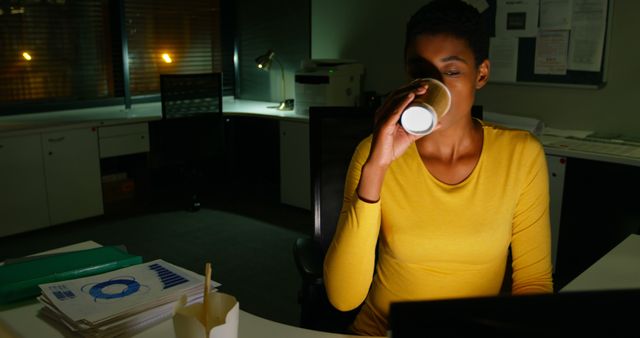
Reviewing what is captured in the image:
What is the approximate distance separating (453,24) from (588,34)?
2.46 m

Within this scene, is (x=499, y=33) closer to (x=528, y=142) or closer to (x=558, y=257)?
(x=558, y=257)

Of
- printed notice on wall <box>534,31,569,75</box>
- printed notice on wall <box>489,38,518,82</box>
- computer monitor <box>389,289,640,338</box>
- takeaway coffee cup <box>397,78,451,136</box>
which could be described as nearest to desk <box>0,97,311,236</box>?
printed notice on wall <box>489,38,518,82</box>

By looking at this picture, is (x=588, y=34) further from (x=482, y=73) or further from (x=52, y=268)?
(x=52, y=268)

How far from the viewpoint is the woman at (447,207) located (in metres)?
1.24

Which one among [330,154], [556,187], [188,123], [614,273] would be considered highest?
[330,154]

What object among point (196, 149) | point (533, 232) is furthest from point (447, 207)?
point (196, 149)

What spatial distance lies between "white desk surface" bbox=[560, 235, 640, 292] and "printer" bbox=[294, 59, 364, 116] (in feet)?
8.99

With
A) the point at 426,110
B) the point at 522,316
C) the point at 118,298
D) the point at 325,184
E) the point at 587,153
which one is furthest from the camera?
the point at 587,153

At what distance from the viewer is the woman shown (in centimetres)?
124

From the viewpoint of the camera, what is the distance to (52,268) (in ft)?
4.51

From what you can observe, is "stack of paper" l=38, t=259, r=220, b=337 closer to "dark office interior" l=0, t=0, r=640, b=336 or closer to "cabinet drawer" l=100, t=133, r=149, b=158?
"dark office interior" l=0, t=0, r=640, b=336

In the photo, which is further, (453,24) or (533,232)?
(533,232)

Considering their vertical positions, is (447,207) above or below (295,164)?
above

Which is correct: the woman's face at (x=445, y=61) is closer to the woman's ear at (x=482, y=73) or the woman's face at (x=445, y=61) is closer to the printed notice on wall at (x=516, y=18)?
the woman's ear at (x=482, y=73)
